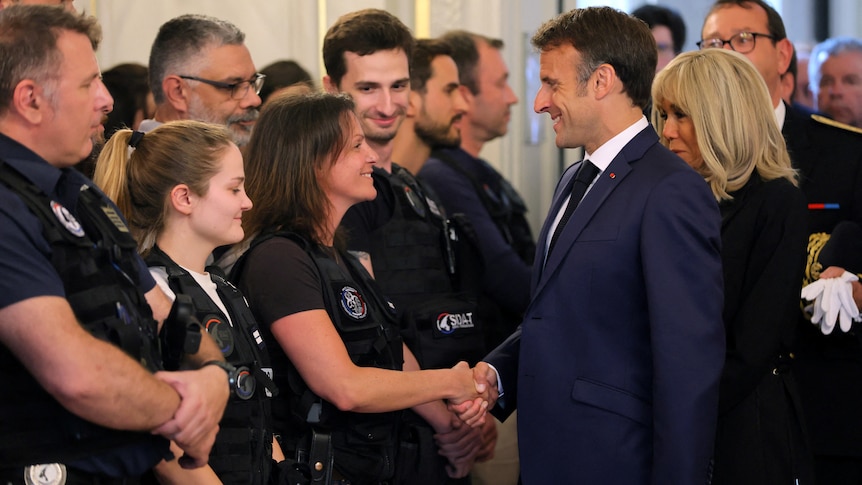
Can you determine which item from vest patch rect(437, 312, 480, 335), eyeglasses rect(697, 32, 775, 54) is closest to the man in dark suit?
vest patch rect(437, 312, 480, 335)

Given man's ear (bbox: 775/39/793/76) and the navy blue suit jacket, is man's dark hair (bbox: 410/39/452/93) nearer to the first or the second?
man's ear (bbox: 775/39/793/76)

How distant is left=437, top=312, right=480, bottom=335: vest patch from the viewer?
329 centimetres

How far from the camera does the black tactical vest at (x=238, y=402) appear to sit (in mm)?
2434

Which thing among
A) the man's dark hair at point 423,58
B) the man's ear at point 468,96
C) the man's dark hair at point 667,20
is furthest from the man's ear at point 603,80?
the man's dark hair at point 667,20

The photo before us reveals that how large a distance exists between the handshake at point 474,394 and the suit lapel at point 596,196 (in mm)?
442

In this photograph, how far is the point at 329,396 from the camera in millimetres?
2715

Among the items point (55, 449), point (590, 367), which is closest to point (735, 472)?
point (590, 367)

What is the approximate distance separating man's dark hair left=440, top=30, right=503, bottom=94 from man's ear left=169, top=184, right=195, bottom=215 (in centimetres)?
262

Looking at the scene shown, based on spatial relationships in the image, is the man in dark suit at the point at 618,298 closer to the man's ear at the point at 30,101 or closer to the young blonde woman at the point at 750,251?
the young blonde woman at the point at 750,251

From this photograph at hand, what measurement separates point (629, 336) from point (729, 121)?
2.72 feet

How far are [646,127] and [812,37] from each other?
492 cm

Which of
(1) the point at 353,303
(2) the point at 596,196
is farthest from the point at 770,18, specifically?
(1) the point at 353,303

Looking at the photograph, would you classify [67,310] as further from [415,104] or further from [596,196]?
[415,104]

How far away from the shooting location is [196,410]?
2.00m
